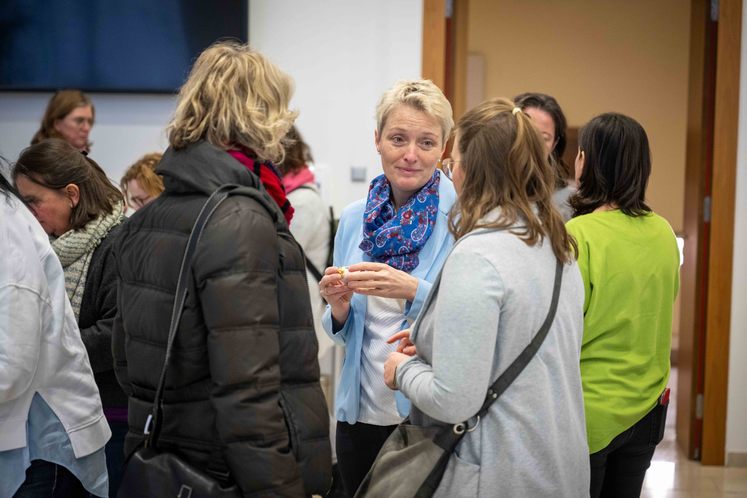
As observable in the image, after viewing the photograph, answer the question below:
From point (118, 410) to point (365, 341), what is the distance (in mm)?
710

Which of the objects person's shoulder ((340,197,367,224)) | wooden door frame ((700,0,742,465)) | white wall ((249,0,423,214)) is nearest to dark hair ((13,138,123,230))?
person's shoulder ((340,197,367,224))

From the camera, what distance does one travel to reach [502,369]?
1769 millimetres

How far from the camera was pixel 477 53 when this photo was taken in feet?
28.2

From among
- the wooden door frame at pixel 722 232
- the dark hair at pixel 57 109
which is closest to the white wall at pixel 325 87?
the dark hair at pixel 57 109

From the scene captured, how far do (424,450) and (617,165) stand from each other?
106 cm

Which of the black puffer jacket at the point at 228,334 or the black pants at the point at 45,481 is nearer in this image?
the black puffer jacket at the point at 228,334

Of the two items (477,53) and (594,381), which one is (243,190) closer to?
(594,381)

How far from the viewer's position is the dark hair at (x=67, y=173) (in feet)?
8.35

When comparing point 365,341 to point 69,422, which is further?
point 365,341

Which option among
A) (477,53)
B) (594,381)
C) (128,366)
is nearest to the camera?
(128,366)

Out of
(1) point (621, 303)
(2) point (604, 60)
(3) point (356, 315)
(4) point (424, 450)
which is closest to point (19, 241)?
(3) point (356, 315)

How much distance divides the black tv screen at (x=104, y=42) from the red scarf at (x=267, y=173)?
303cm

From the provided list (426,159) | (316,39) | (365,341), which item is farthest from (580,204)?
(316,39)

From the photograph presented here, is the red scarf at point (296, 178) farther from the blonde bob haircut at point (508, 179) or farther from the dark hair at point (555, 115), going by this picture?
the blonde bob haircut at point (508, 179)
